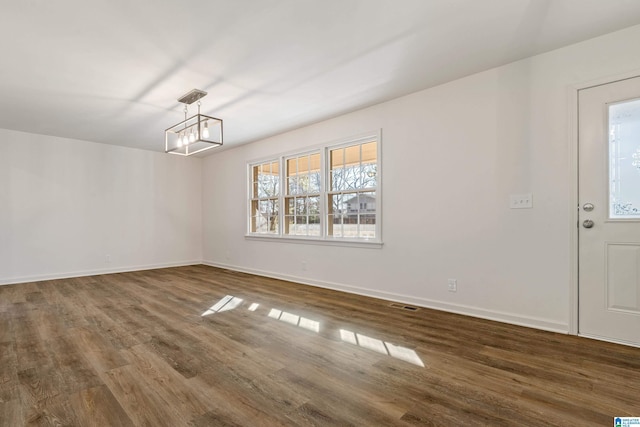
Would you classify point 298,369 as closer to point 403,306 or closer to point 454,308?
point 403,306

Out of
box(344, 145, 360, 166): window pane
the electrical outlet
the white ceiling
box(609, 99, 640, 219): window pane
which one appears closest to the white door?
box(609, 99, 640, 219): window pane

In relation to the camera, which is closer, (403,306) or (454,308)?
(454,308)

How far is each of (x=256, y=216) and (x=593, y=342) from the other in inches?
201

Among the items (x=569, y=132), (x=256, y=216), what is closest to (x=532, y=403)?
(x=569, y=132)

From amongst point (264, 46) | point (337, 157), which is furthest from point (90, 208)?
point (264, 46)

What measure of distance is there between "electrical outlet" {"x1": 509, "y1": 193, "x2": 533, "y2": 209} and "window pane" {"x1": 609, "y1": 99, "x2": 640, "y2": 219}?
1.85ft

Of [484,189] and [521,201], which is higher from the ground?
[484,189]

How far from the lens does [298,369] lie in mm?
2186

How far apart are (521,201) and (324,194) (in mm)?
2569

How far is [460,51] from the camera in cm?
284

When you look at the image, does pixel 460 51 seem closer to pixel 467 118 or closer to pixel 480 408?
pixel 467 118

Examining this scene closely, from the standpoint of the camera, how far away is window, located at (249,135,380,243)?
430 centimetres

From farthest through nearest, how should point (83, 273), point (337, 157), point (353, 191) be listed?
point (83, 273) < point (337, 157) < point (353, 191)

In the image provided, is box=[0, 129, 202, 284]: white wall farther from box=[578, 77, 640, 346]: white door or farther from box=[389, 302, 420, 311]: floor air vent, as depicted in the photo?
box=[578, 77, 640, 346]: white door
